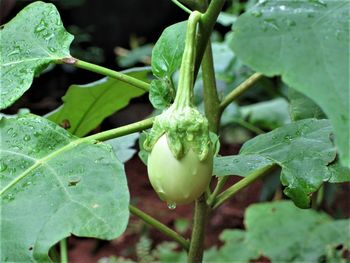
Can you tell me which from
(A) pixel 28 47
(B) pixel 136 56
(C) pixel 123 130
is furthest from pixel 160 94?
(B) pixel 136 56

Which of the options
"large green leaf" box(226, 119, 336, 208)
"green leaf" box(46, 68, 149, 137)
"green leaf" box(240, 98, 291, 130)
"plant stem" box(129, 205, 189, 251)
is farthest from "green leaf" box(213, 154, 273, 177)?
"green leaf" box(240, 98, 291, 130)

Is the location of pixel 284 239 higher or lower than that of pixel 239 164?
lower

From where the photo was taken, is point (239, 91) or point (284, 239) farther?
point (284, 239)

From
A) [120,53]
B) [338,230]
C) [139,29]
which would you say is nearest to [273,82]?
[338,230]

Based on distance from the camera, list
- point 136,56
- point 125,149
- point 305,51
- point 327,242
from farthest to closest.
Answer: point 136,56
point 327,242
point 125,149
point 305,51

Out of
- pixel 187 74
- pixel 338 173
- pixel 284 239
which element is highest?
pixel 187 74

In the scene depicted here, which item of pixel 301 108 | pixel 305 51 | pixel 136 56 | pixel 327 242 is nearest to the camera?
pixel 305 51

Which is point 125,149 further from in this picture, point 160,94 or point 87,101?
point 160,94
